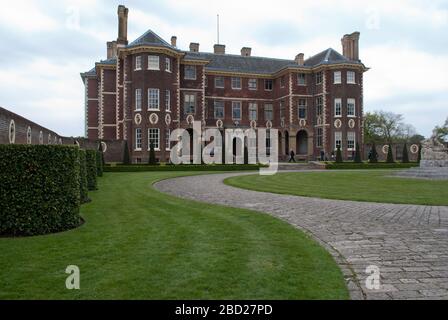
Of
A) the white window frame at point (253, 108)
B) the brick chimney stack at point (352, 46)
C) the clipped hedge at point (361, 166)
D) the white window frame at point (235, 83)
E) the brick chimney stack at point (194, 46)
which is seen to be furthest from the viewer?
the brick chimney stack at point (194, 46)

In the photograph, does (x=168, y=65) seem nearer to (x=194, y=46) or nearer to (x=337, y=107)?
(x=194, y=46)

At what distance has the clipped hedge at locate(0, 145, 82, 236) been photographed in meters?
7.65

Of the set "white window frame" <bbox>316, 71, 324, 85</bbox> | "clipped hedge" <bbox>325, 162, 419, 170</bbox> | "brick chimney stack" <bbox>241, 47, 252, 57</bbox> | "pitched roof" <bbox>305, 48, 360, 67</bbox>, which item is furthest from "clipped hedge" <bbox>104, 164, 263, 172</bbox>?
"brick chimney stack" <bbox>241, 47, 252, 57</bbox>

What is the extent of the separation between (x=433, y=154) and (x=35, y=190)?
92.5 feet

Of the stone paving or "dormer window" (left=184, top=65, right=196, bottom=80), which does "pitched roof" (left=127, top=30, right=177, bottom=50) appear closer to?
"dormer window" (left=184, top=65, right=196, bottom=80)

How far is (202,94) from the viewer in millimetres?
46719

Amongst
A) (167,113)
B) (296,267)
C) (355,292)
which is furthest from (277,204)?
(167,113)

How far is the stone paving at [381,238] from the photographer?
497cm

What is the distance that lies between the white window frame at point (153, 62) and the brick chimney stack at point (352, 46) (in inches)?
1001

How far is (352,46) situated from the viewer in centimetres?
5009

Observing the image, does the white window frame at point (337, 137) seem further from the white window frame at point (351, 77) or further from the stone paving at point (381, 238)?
the stone paving at point (381, 238)

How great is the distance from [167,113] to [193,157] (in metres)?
5.79

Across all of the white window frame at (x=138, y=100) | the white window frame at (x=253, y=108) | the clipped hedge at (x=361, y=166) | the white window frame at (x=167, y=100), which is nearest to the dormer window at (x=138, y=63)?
the white window frame at (x=138, y=100)
